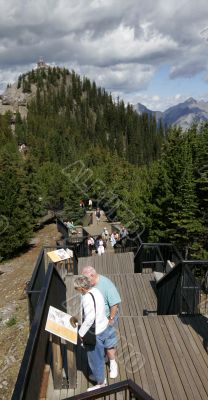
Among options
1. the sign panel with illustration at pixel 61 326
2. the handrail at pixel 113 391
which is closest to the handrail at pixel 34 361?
the sign panel with illustration at pixel 61 326

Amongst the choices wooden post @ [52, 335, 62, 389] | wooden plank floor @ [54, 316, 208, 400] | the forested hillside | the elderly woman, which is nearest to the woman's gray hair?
the elderly woman

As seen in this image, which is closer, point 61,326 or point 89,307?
point 61,326

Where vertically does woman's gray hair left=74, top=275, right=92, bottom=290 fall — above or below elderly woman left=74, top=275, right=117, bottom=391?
above

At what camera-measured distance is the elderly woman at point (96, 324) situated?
473cm

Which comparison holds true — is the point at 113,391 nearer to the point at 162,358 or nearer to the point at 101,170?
the point at 162,358

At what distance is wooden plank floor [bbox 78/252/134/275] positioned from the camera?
1557 centimetres

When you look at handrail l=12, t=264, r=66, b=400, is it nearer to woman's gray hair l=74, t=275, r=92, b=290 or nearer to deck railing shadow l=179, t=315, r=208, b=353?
woman's gray hair l=74, t=275, r=92, b=290

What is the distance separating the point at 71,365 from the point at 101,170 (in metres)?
63.5

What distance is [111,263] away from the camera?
52.8 feet

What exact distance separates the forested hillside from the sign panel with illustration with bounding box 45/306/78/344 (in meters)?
14.9

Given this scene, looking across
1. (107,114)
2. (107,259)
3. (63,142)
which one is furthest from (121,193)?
(107,114)

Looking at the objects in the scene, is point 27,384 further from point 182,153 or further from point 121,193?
point 121,193

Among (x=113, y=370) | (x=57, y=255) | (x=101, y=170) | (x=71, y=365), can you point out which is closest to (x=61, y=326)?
(x=71, y=365)

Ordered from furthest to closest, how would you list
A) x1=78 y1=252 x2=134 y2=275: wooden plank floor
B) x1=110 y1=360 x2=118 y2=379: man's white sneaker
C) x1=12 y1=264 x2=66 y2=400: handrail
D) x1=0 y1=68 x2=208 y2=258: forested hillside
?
x1=0 y1=68 x2=208 y2=258: forested hillside, x1=78 y1=252 x2=134 y2=275: wooden plank floor, x1=110 y1=360 x2=118 y2=379: man's white sneaker, x1=12 y1=264 x2=66 y2=400: handrail
